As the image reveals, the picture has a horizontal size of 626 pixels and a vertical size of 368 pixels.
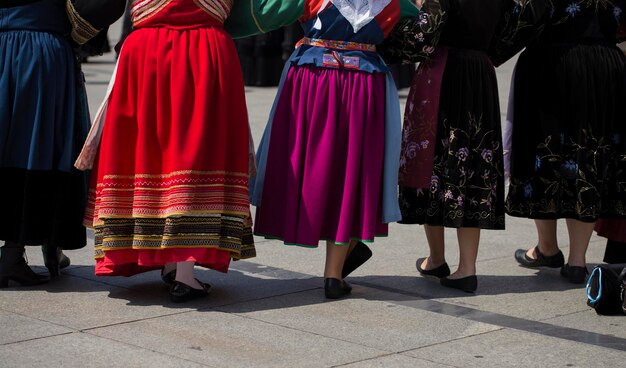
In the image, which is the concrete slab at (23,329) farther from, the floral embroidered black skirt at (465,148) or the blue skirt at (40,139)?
the floral embroidered black skirt at (465,148)

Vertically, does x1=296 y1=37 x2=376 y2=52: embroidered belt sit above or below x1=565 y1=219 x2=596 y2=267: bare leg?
above

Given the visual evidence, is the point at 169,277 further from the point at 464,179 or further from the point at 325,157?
the point at 464,179

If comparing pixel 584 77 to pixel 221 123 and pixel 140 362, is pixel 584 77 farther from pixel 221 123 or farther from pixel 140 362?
pixel 140 362

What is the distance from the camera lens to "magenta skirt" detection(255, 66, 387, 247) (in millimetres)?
5750

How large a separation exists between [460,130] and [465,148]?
93mm

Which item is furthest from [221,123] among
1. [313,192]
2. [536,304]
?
[536,304]

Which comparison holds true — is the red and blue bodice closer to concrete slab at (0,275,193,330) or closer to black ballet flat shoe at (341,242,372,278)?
black ballet flat shoe at (341,242,372,278)

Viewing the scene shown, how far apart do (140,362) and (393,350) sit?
3.36ft

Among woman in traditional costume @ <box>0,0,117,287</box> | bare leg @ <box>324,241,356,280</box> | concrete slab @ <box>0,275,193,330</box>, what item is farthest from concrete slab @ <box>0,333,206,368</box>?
bare leg @ <box>324,241,356,280</box>

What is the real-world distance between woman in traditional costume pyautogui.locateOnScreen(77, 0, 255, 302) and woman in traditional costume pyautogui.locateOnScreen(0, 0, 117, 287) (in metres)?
0.31

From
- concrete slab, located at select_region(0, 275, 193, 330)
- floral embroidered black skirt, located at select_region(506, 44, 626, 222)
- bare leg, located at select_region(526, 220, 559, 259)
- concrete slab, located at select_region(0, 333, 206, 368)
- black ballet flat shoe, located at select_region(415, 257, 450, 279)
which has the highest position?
floral embroidered black skirt, located at select_region(506, 44, 626, 222)

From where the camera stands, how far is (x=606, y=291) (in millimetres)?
5555

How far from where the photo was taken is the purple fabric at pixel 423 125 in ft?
19.9

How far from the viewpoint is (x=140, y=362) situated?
180 inches
